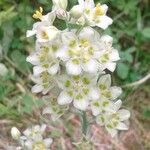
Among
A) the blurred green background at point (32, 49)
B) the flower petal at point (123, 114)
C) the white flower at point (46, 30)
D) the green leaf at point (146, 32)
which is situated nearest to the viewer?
the white flower at point (46, 30)

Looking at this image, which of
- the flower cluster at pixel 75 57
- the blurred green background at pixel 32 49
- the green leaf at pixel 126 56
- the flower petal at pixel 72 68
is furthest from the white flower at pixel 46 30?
the green leaf at pixel 126 56

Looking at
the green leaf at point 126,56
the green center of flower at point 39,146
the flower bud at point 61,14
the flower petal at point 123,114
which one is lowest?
the green leaf at point 126,56

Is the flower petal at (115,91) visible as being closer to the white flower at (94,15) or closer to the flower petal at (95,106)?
the flower petal at (95,106)

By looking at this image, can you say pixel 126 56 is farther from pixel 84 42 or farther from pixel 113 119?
pixel 84 42

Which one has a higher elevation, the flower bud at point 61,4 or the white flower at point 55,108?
the flower bud at point 61,4

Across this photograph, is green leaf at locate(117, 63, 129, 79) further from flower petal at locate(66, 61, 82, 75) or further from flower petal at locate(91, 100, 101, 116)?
flower petal at locate(66, 61, 82, 75)

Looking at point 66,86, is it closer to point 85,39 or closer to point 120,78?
point 85,39

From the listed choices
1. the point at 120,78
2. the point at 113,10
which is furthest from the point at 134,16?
the point at 120,78

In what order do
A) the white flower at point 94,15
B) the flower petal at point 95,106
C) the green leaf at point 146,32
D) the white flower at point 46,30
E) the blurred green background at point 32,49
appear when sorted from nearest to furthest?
the white flower at point 46,30
the white flower at point 94,15
the flower petal at point 95,106
the blurred green background at point 32,49
the green leaf at point 146,32

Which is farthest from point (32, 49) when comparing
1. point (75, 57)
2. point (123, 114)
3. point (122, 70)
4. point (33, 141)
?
point (75, 57)
